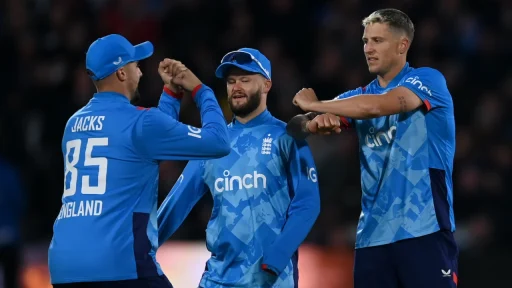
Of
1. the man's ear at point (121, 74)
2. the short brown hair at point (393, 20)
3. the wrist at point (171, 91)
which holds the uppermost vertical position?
the short brown hair at point (393, 20)

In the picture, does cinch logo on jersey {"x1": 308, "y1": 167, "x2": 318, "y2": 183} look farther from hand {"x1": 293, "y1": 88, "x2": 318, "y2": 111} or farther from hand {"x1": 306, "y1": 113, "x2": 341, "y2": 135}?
hand {"x1": 293, "y1": 88, "x2": 318, "y2": 111}

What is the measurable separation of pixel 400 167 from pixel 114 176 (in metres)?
1.70

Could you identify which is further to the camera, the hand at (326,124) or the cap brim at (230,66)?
the cap brim at (230,66)

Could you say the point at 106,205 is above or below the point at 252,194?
above

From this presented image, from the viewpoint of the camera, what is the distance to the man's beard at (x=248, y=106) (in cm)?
676

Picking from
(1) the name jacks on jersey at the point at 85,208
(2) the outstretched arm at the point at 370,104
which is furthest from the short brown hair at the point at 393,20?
(1) the name jacks on jersey at the point at 85,208

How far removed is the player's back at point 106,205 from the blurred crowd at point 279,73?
16.2 feet

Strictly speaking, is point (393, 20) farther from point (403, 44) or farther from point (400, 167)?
point (400, 167)

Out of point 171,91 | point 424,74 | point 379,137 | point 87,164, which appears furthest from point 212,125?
point 424,74

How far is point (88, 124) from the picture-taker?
5.91m

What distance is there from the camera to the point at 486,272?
1013cm

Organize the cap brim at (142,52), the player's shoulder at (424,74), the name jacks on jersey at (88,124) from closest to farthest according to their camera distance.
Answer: the name jacks on jersey at (88,124) < the cap brim at (142,52) < the player's shoulder at (424,74)

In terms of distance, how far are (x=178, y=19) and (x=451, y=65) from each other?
11.2ft

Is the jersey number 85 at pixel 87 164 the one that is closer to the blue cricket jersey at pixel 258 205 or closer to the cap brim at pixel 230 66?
the blue cricket jersey at pixel 258 205
